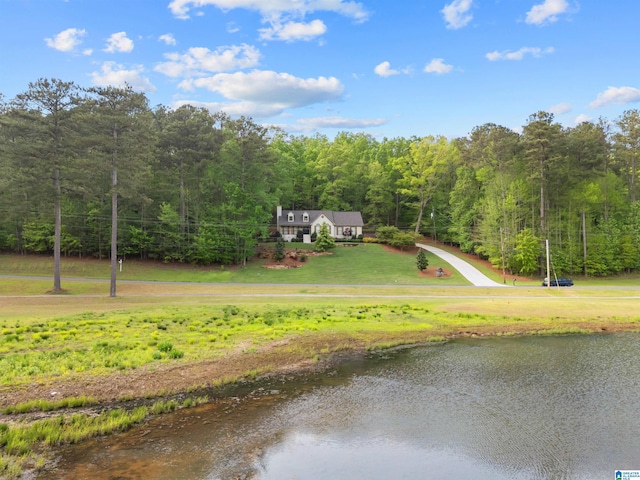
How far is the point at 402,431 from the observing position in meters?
11.0

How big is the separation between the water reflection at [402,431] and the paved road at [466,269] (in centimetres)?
2935

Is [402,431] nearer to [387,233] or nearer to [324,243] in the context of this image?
[324,243]

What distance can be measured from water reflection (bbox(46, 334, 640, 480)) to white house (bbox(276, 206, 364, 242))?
55.7 meters

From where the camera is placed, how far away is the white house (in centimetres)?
7188

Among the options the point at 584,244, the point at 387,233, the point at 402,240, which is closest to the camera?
the point at 584,244

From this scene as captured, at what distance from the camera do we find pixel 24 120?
34.8m

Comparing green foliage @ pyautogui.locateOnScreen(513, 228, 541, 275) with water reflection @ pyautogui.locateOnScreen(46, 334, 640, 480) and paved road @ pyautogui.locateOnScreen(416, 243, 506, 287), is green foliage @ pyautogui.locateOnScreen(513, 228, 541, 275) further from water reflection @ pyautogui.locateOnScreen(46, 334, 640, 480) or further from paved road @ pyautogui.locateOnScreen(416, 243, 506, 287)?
water reflection @ pyautogui.locateOnScreen(46, 334, 640, 480)

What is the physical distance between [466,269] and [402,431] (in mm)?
44759

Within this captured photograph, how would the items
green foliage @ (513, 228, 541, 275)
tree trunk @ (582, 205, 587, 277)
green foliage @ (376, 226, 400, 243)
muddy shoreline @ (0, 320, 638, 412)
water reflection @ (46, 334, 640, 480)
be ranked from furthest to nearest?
green foliage @ (376, 226, 400, 243), tree trunk @ (582, 205, 587, 277), green foliage @ (513, 228, 541, 275), muddy shoreline @ (0, 320, 638, 412), water reflection @ (46, 334, 640, 480)

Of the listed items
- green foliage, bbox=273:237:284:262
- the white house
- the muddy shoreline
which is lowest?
the muddy shoreline

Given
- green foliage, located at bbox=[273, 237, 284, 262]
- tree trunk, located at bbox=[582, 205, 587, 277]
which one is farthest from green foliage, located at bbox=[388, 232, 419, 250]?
tree trunk, located at bbox=[582, 205, 587, 277]

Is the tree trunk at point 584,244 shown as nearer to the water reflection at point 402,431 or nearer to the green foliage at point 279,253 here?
the green foliage at point 279,253

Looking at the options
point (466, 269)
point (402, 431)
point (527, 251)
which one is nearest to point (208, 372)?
point (402, 431)

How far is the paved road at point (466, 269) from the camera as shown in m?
45.4
